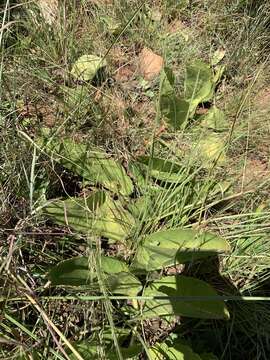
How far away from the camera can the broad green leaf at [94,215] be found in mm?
1214

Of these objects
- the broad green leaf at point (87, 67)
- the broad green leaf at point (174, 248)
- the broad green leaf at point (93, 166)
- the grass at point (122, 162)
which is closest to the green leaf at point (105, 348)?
the grass at point (122, 162)

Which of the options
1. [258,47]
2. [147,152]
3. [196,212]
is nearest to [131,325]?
[196,212]

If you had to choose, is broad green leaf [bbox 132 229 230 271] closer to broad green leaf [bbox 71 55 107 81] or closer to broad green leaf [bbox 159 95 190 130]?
broad green leaf [bbox 159 95 190 130]

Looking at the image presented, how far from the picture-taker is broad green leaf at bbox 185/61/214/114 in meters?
1.54

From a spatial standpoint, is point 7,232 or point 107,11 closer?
point 7,232

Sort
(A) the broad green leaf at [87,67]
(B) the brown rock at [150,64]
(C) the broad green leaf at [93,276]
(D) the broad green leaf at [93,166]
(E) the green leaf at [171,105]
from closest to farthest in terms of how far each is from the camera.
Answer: (C) the broad green leaf at [93,276] → (D) the broad green leaf at [93,166] → (E) the green leaf at [171,105] → (A) the broad green leaf at [87,67] → (B) the brown rock at [150,64]

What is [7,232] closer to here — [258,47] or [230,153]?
[230,153]

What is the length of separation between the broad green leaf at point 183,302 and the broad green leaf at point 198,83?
1.72 feet

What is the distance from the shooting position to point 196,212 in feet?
4.38

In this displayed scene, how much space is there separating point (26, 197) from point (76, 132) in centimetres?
27

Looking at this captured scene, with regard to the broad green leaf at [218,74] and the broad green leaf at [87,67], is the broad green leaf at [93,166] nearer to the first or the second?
the broad green leaf at [87,67]

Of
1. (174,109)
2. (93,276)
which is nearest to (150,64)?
(174,109)

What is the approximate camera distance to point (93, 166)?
138cm

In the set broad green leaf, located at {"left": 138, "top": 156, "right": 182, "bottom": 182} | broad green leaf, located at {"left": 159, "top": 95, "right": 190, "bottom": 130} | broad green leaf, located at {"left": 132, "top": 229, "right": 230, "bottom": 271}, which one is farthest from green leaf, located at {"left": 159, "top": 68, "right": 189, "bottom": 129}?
broad green leaf, located at {"left": 132, "top": 229, "right": 230, "bottom": 271}
